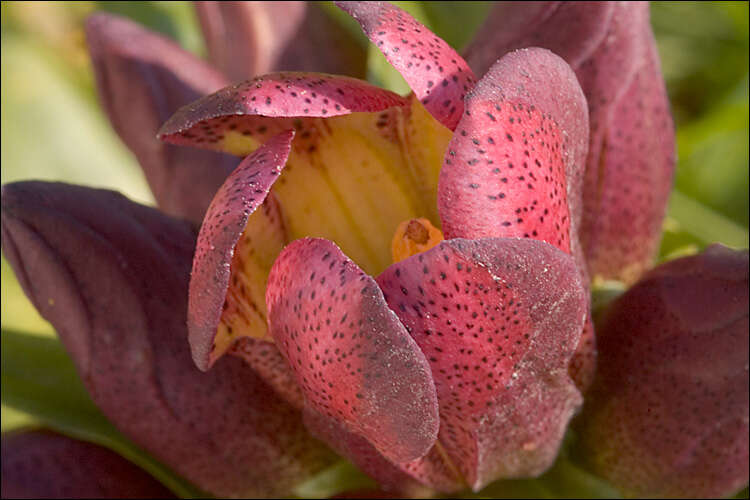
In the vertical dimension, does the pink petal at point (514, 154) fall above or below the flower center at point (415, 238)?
above

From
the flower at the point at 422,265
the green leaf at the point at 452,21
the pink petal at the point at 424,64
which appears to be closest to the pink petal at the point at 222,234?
Answer: the flower at the point at 422,265

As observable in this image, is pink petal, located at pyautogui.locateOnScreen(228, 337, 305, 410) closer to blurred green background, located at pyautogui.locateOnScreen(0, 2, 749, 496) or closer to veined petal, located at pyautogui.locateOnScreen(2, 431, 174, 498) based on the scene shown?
veined petal, located at pyautogui.locateOnScreen(2, 431, 174, 498)

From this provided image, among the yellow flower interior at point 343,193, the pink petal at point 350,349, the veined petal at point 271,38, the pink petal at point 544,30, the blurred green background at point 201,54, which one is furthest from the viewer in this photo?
the blurred green background at point 201,54

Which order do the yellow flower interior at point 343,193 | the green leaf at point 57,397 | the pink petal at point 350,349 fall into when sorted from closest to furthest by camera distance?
the pink petal at point 350,349
the yellow flower interior at point 343,193
the green leaf at point 57,397

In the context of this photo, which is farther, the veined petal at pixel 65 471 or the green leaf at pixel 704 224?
the green leaf at pixel 704 224

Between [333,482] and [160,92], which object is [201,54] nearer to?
[160,92]

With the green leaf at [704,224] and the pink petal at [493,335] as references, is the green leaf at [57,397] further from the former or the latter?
the green leaf at [704,224]

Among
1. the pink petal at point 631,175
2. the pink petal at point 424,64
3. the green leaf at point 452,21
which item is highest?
the pink petal at point 424,64

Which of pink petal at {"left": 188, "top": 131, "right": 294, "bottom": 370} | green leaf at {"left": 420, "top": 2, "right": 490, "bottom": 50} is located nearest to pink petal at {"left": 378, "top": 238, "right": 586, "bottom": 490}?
pink petal at {"left": 188, "top": 131, "right": 294, "bottom": 370}

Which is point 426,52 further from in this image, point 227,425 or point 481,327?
point 227,425
